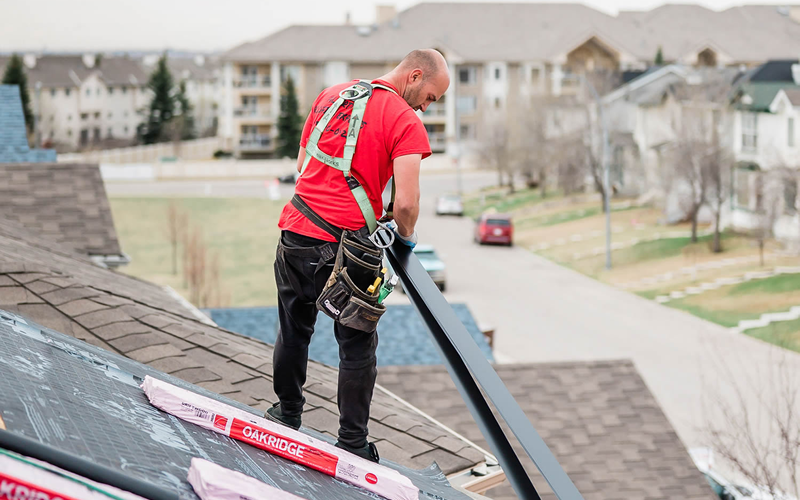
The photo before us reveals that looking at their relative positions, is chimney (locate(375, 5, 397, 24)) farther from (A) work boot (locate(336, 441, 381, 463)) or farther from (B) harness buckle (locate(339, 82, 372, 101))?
(A) work boot (locate(336, 441, 381, 463))

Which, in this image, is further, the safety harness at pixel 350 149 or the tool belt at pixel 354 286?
the safety harness at pixel 350 149

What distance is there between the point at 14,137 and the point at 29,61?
312 ft

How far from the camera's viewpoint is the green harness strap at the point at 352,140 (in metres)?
3.71

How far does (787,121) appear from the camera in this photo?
129ft

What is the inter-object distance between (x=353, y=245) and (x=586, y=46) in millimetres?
83106

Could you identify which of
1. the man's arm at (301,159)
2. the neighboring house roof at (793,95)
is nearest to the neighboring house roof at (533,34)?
the neighboring house roof at (793,95)

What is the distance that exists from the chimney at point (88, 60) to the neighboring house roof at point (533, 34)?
33.6m

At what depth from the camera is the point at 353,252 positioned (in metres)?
3.69

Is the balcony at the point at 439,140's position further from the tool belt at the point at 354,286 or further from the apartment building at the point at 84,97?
the tool belt at the point at 354,286

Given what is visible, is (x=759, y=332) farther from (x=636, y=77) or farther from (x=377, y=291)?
(x=636, y=77)

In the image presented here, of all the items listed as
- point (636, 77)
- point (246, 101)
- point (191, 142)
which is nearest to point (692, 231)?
point (636, 77)

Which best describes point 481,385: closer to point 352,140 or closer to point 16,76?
point 352,140


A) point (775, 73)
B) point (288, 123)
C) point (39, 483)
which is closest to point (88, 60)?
point (288, 123)

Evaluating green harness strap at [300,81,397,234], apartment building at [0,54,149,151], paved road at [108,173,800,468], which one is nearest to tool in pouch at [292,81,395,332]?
green harness strap at [300,81,397,234]
